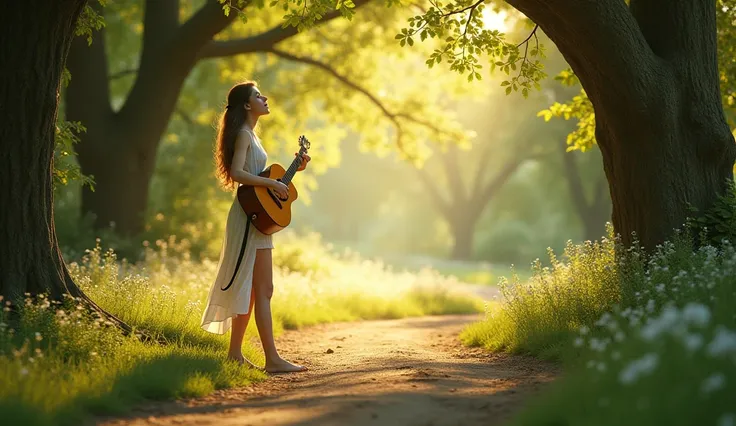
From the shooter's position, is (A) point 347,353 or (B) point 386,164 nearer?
(A) point 347,353

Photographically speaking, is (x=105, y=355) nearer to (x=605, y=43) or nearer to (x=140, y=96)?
(x=605, y=43)

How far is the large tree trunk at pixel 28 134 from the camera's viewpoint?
638 centimetres

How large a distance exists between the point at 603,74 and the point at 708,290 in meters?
2.66

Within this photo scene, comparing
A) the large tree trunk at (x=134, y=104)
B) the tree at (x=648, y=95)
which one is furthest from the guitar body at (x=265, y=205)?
the large tree trunk at (x=134, y=104)

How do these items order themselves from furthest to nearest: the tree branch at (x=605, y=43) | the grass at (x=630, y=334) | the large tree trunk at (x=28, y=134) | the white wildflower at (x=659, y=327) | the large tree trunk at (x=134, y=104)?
the large tree trunk at (x=134, y=104) < the tree branch at (x=605, y=43) < the large tree trunk at (x=28, y=134) < the white wildflower at (x=659, y=327) < the grass at (x=630, y=334)

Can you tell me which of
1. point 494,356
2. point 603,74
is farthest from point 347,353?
point 603,74

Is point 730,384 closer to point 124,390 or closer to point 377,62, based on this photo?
point 124,390

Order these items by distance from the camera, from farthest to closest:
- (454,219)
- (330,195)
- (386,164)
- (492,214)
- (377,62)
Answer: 1. (330,195)
2. (386,164)
3. (492,214)
4. (454,219)
5. (377,62)

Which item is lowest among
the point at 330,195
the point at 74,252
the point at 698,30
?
the point at 74,252

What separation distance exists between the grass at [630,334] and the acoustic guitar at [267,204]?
2.79 meters

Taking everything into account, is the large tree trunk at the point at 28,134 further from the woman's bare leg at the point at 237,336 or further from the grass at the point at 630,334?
the grass at the point at 630,334

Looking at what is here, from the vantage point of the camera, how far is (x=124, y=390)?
5.25 meters

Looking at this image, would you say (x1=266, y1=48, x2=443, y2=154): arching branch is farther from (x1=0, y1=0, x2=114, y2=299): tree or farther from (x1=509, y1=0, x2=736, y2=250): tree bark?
(x1=0, y1=0, x2=114, y2=299): tree

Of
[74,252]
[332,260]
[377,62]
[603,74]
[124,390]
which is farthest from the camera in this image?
[332,260]
